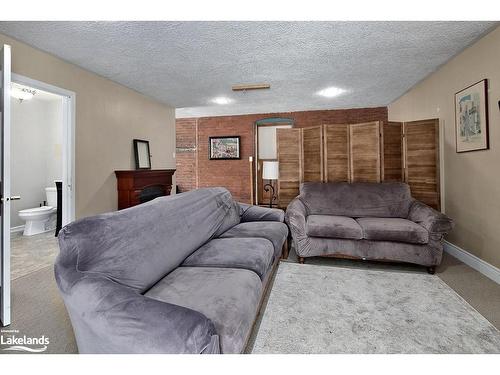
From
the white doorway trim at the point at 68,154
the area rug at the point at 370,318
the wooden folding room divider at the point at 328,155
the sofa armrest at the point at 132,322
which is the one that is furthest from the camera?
the wooden folding room divider at the point at 328,155

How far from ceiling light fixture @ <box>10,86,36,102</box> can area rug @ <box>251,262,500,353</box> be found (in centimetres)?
511

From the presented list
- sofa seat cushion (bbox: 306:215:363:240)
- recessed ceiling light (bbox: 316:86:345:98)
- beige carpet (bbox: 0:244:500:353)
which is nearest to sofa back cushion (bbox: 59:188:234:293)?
beige carpet (bbox: 0:244:500:353)

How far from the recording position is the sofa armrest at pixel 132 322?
91 centimetres

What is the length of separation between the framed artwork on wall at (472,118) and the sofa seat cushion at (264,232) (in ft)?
7.39

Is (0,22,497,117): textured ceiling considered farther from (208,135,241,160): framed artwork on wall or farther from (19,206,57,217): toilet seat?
(19,206,57,217): toilet seat

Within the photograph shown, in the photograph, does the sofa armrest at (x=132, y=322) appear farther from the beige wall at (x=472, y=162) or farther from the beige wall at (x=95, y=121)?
the beige wall at (x=472, y=162)

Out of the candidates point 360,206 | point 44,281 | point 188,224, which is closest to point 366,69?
point 360,206

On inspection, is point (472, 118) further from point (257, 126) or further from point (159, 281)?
point (257, 126)

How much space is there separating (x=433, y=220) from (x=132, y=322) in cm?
285

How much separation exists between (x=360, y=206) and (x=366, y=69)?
1863 millimetres

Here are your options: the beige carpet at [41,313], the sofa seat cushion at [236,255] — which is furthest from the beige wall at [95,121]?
the sofa seat cushion at [236,255]

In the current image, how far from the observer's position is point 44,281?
2.53 m

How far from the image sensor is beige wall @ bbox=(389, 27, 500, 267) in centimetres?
246

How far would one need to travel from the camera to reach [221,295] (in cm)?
127
